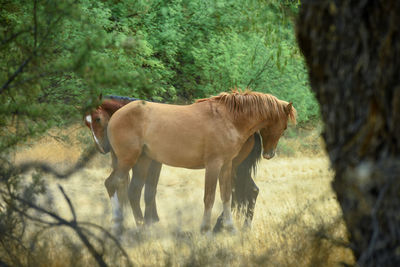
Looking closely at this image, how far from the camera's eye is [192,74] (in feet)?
49.6

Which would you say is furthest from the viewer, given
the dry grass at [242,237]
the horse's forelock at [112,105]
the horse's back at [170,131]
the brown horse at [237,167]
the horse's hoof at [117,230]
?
the horse's forelock at [112,105]

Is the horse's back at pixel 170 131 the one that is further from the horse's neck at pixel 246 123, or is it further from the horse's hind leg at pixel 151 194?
the horse's hind leg at pixel 151 194

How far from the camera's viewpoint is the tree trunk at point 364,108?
96.6 inches

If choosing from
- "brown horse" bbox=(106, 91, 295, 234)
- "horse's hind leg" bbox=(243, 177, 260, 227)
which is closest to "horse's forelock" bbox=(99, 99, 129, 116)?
"brown horse" bbox=(106, 91, 295, 234)

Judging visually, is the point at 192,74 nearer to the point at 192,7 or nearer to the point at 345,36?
the point at 192,7

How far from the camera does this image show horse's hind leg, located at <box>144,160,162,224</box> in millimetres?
7318

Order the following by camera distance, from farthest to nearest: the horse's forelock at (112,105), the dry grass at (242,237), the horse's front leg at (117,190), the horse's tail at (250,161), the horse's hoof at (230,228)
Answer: the horse's forelock at (112,105) < the horse's tail at (250,161) < the horse's front leg at (117,190) < the horse's hoof at (230,228) < the dry grass at (242,237)

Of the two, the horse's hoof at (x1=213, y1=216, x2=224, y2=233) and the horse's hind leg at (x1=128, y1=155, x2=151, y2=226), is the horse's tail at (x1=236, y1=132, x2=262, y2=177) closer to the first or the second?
the horse's hoof at (x1=213, y1=216, x2=224, y2=233)

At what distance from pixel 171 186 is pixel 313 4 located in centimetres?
959

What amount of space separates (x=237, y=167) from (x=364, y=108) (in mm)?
4634

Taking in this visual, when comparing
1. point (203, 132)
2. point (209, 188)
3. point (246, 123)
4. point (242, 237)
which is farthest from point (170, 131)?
point (242, 237)

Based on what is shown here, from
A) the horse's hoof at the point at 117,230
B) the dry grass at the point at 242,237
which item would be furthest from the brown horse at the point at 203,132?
the dry grass at the point at 242,237

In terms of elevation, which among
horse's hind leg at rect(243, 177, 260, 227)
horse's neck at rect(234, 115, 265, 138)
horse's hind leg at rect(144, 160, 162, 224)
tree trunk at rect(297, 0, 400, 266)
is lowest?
horse's hind leg at rect(144, 160, 162, 224)

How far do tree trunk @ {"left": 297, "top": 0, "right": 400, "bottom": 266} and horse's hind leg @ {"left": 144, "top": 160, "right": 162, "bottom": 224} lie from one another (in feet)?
16.0
